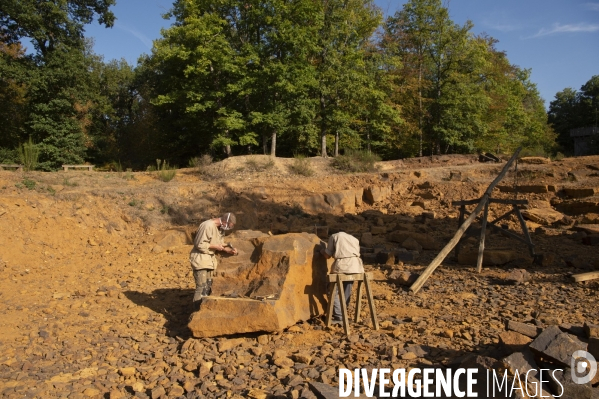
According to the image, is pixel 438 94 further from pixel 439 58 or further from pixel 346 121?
pixel 346 121

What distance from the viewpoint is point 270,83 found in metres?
21.6

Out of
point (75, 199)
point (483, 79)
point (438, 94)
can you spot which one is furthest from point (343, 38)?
point (75, 199)

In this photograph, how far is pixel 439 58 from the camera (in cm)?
2477

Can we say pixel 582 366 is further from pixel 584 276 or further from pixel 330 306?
pixel 584 276

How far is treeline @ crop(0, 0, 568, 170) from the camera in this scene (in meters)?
21.7

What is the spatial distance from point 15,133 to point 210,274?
24.1 m

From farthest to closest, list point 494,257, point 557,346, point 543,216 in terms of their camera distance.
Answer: point 543,216
point 494,257
point 557,346

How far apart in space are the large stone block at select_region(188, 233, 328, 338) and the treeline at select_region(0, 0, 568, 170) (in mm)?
15003

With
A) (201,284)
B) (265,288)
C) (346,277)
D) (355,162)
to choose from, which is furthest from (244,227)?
(355,162)

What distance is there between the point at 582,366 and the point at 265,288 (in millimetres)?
3501

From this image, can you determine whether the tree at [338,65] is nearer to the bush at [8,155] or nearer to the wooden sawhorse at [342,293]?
the bush at [8,155]

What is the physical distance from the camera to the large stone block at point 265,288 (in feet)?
19.0

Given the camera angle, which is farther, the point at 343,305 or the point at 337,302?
the point at 337,302

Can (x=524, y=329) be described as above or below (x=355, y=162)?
below
